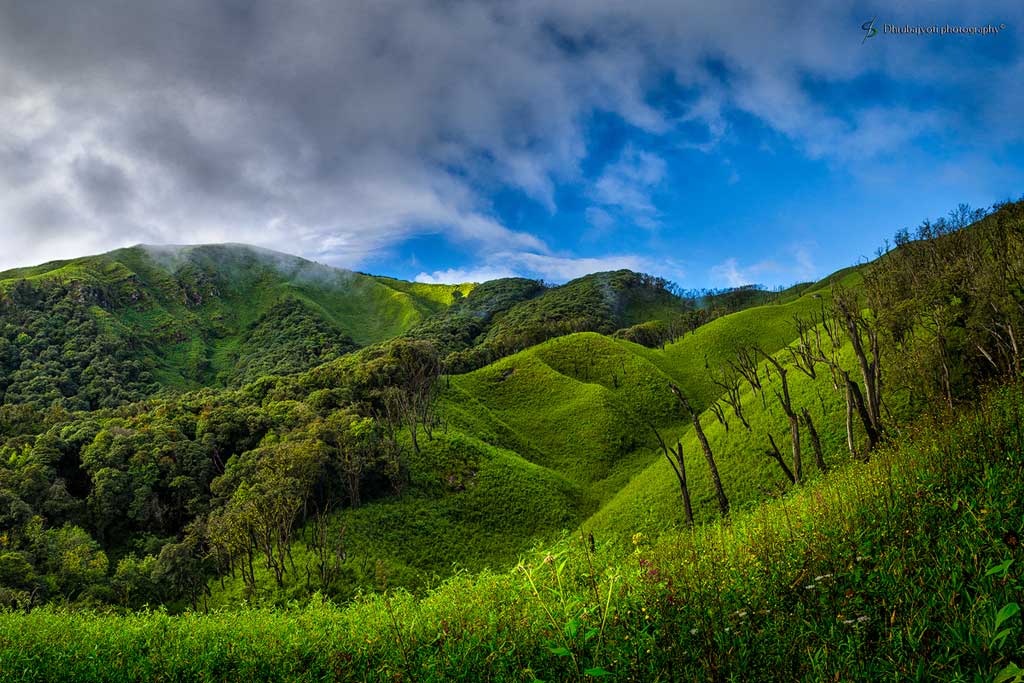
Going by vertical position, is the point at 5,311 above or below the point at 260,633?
A: above

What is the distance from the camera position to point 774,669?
15.1 ft

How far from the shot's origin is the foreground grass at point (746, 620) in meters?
4.34

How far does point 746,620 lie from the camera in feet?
17.5

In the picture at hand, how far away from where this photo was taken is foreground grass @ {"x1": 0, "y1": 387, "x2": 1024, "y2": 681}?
4.34 metres

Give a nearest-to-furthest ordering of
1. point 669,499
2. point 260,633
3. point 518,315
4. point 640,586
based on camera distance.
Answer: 1. point 640,586
2. point 260,633
3. point 669,499
4. point 518,315

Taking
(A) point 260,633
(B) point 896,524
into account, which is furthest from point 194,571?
(B) point 896,524

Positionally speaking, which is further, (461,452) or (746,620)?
(461,452)

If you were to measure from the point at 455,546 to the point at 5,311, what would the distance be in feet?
641

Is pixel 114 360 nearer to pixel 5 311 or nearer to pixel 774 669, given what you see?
pixel 5 311

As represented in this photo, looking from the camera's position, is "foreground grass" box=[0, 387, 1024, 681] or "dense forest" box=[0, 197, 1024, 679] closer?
"foreground grass" box=[0, 387, 1024, 681]

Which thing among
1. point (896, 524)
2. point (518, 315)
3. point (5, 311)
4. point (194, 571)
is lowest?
point (194, 571)

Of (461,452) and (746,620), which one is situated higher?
(746,620)

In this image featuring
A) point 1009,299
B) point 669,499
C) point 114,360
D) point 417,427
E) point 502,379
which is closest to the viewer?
point 1009,299

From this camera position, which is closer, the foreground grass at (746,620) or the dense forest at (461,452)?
the foreground grass at (746,620)
